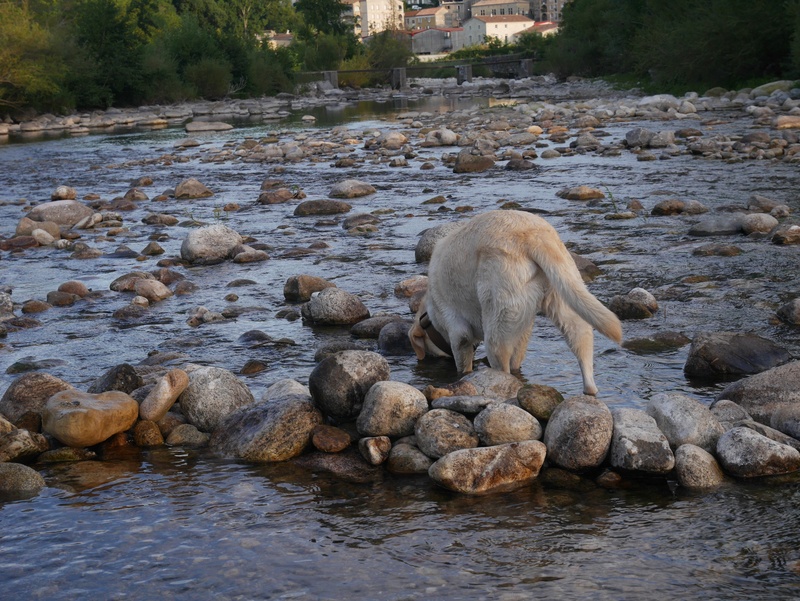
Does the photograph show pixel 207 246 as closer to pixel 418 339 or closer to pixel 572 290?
pixel 418 339

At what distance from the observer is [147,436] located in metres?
5.83

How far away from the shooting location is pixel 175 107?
5675cm

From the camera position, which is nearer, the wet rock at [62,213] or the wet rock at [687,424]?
the wet rock at [687,424]

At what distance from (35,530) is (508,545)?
248 cm

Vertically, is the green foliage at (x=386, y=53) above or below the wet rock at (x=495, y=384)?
above

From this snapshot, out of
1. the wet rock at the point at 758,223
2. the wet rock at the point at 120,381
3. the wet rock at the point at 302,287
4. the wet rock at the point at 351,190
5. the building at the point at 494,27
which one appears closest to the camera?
the wet rock at the point at 120,381

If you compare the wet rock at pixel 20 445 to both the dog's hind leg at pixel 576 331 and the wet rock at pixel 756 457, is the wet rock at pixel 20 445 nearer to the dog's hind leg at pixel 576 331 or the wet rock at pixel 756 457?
the dog's hind leg at pixel 576 331

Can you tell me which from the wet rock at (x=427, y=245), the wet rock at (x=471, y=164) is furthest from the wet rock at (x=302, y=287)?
the wet rock at (x=471, y=164)

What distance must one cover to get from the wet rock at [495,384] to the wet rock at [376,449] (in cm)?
85

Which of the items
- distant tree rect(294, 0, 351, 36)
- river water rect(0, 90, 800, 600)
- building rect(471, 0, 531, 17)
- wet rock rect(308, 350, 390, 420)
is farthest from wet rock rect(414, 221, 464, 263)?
building rect(471, 0, 531, 17)

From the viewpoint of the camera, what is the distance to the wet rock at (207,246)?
11789 mm

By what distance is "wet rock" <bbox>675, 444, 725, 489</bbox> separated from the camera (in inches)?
184

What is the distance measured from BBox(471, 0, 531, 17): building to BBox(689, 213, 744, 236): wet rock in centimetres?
17348

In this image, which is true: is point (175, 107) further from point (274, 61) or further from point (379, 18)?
point (379, 18)
